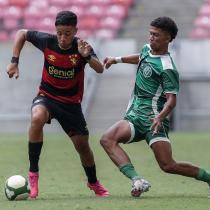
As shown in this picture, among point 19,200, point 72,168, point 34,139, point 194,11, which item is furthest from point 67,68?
point 194,11

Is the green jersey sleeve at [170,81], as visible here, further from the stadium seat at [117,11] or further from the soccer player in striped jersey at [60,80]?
the stadium seat at [117,11]

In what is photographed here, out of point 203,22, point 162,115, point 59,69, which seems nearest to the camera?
point 162,115

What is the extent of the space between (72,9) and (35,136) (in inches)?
644

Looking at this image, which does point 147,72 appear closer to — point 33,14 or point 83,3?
point 33,14

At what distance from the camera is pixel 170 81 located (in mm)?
9383

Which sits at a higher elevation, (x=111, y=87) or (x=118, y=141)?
(x=118, y=141)

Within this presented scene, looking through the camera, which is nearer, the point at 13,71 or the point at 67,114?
the point at 13,71

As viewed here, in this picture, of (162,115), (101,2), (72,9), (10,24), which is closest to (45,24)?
(10,24)

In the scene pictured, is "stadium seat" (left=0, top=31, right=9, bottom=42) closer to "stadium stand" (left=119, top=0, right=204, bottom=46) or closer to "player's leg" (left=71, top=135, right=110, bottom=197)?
"stadium stand" (left=119, top=0, right=204, bottom=46)

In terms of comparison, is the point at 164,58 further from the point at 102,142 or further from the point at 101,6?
the point at 101,6

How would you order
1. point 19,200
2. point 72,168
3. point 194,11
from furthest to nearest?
point 194,11
point 72,168
point 19,200

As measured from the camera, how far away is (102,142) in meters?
9.50

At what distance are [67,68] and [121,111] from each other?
12265 millimetres

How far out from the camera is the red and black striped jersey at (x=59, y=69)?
961 centimetres
